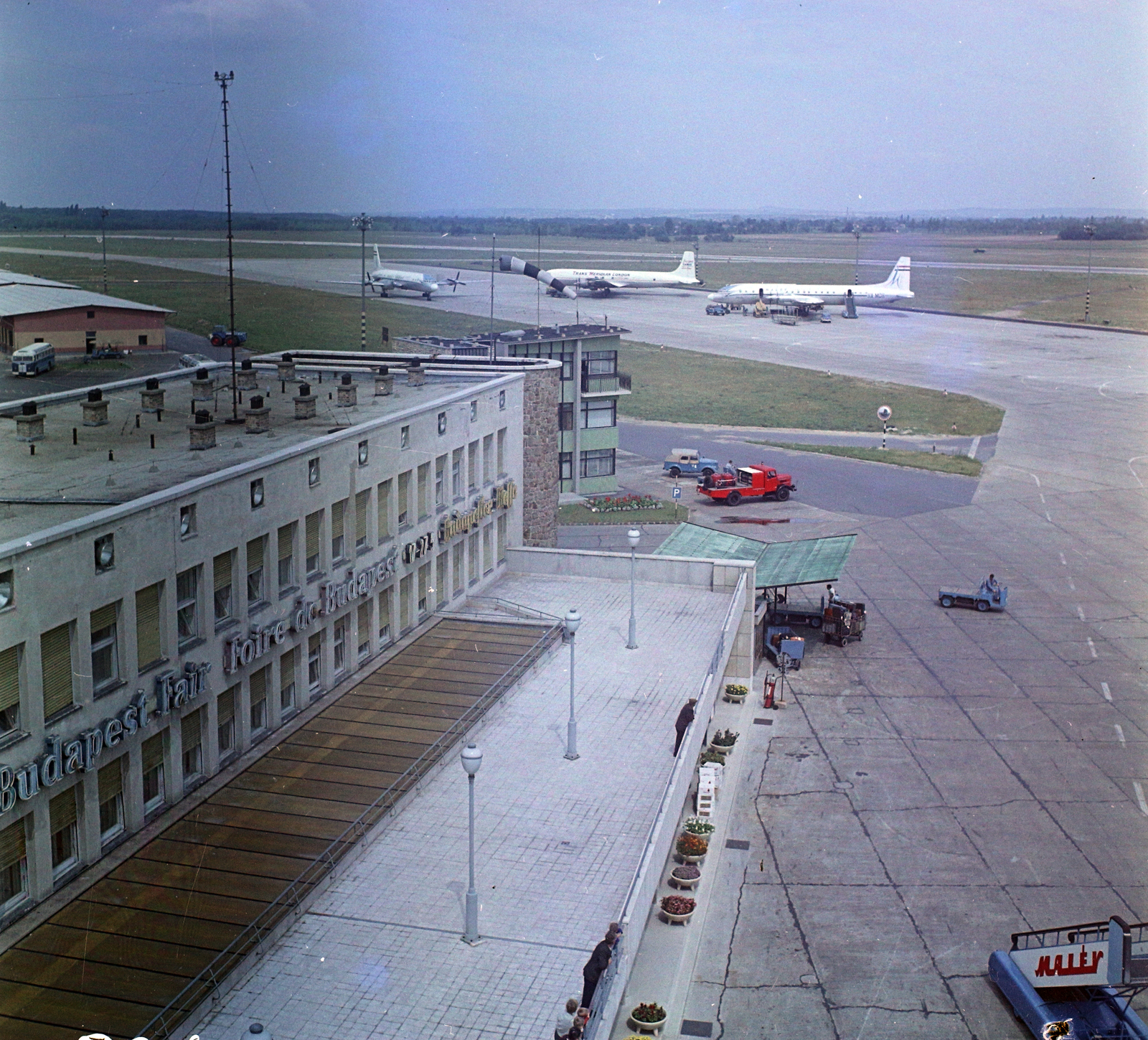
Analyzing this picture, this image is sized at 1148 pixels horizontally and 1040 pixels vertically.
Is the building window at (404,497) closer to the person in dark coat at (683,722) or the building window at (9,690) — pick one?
the person in dark coat at (683,722)

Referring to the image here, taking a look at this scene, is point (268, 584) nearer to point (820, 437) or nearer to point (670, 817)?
point (670, 817)

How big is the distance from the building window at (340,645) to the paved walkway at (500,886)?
372 centimetres

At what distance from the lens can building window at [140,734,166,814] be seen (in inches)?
835

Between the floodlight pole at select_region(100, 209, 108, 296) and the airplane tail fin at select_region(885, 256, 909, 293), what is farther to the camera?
the airplane tail fin at select_region(885, 256, 909, 293)

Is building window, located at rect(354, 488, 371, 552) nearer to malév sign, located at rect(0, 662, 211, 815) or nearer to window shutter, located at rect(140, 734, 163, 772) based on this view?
malév sign, located at rect(0, 662, 211, 815)

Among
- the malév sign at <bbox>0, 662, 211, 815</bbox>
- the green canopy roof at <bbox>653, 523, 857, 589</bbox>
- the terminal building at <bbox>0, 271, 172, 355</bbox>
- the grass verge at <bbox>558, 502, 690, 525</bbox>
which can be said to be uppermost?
the terminal building at <bbox>0, 271, 172, 355</bbox>

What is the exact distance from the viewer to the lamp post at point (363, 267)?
3872 centimetres

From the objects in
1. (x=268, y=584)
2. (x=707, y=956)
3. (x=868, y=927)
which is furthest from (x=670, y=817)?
(x=268, y=584)

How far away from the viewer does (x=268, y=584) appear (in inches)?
984

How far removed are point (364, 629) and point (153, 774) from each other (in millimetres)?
8884

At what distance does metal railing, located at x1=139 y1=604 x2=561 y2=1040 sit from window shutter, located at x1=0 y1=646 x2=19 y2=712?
453 cm

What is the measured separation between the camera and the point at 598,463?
64.9 meters

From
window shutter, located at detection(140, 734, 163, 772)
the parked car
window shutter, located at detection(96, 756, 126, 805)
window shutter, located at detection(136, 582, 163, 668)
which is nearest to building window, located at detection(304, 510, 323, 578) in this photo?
window shutter, located at detection(136, 582, 163, 668)

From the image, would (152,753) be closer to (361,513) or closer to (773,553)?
(361,513)
